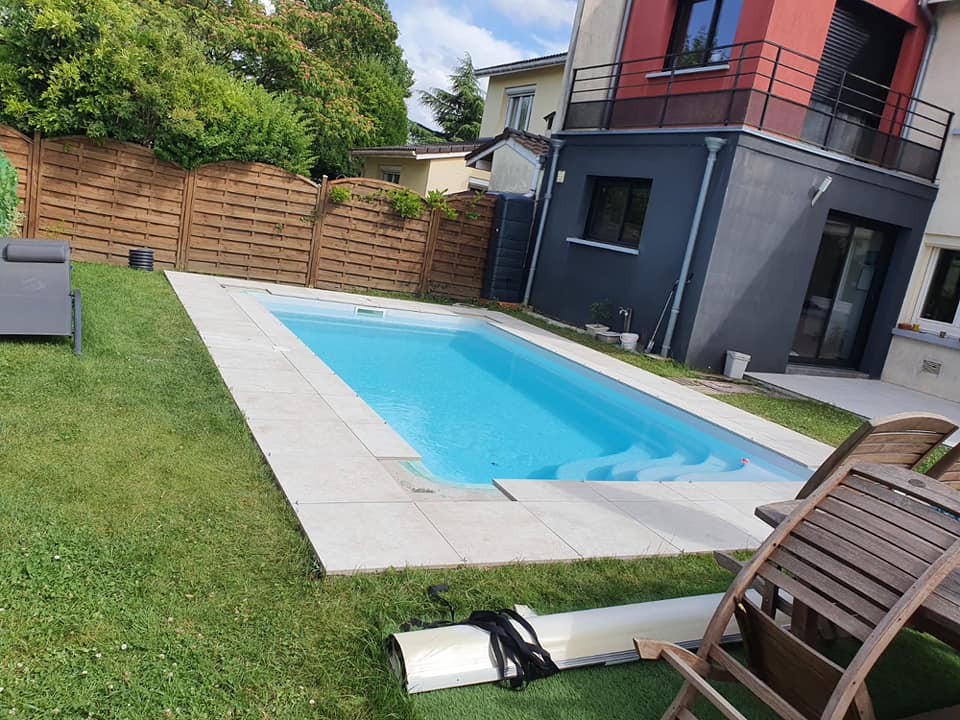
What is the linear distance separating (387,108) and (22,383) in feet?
90.8

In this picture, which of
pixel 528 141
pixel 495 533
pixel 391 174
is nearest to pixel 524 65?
pixel 391 174

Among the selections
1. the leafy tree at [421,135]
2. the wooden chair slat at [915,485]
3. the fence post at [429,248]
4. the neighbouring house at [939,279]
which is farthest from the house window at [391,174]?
the wooden chair slat at [915,485]

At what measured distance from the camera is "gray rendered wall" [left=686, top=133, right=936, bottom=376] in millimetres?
10984

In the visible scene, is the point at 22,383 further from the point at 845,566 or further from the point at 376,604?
the point at 845,566

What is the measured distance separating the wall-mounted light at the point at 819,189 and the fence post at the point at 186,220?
33.0 ft

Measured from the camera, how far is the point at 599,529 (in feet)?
14.9

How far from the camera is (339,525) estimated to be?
12.8 ft

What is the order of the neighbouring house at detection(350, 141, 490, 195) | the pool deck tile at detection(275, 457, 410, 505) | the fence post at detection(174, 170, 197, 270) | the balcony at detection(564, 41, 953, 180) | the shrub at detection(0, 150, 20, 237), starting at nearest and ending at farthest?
1. the pool deck tile at detection(275, 457, 410, 505)
2. the shrub at detection(0, 150, 20, 237)
3. the balcony at detection(564, 41, 953, 180)
4. the fence post at detection(174, 170, 197, 270)
5. the neighbouring house at detection(350, 141, 490, 195)

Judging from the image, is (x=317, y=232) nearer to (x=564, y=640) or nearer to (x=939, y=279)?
(x=939, y=279)

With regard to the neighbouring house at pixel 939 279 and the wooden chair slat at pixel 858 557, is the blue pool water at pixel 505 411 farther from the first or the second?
the neighbouring house at pixel 939 279

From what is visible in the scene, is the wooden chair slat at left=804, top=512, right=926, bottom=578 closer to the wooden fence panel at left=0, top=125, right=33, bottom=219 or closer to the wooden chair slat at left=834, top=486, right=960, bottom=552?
the wooden chair slat at left=834, top=486, right=960, bottom=552

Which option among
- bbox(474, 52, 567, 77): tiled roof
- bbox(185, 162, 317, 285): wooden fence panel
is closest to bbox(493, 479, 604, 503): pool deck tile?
bbox(185, 162, 317, 285): wooden fence panel

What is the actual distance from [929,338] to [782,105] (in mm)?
4764

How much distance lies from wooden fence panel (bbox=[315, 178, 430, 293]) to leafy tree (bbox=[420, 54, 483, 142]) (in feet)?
77.1
